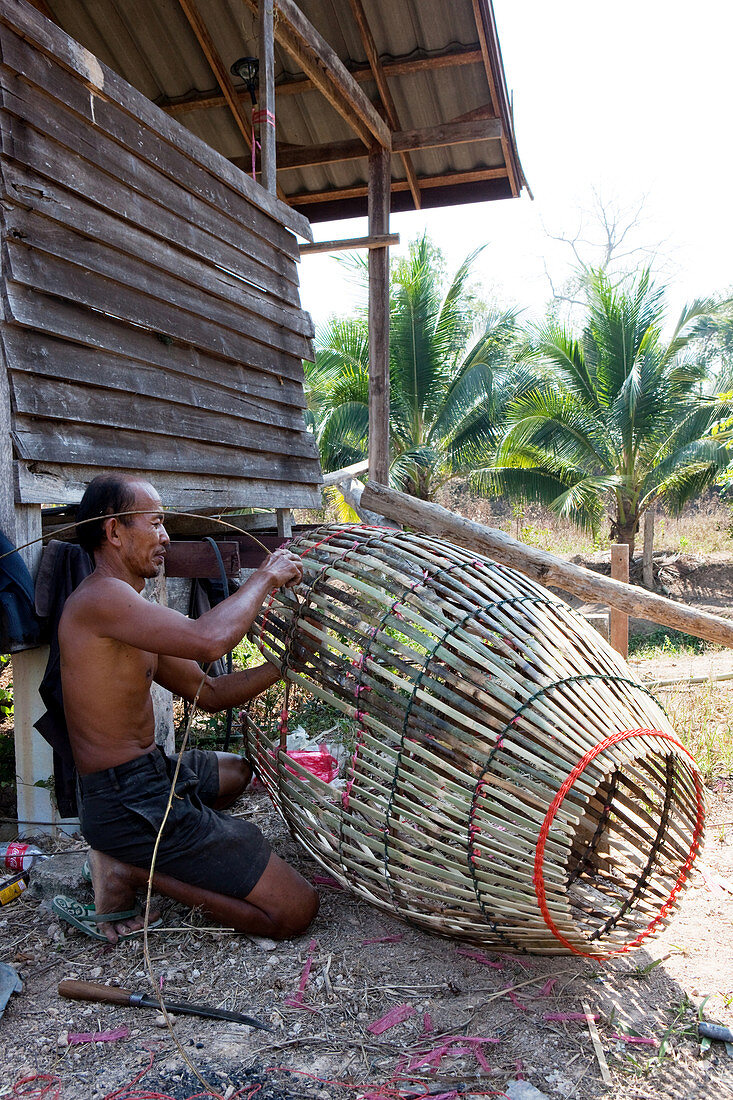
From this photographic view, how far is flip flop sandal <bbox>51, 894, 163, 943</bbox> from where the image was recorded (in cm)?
295

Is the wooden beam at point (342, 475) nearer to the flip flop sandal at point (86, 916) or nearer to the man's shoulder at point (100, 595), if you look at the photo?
the man's shoulder at point (100, 595)

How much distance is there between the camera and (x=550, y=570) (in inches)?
199

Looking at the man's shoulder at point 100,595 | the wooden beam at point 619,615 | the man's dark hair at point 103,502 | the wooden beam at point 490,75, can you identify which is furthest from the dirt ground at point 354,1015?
the wooden beam at point 490,75

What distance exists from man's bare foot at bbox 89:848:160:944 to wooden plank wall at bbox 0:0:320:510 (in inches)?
58.8

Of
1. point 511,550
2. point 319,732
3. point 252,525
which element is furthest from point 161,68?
point 319,732

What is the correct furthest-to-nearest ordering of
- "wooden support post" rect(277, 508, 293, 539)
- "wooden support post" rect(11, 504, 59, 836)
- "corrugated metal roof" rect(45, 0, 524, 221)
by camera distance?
"corrugated metal roof" rect(45, 0, 524, 221)
"wooden support post" rect(277, 508, 293, 539)
"wooden support post" rect(11, 504, 59, 836)

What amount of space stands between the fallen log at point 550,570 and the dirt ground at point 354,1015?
188 cm

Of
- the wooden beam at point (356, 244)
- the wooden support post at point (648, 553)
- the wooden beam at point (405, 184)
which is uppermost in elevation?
the wooden beam at point (405, 184)

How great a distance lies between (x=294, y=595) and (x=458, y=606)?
2.10ft

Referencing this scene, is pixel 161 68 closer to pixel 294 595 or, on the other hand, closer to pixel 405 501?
pixel 405 501

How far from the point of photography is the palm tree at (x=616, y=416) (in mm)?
13359

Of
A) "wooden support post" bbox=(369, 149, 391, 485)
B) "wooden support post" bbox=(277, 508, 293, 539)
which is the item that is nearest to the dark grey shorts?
"wooden support post" bbox=(277, 508, 293, 539)

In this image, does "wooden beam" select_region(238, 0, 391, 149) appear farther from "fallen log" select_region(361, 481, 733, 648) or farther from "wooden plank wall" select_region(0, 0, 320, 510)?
"fallen log" select_region(361, 481, 733, 648)

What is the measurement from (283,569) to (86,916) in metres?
1.47
